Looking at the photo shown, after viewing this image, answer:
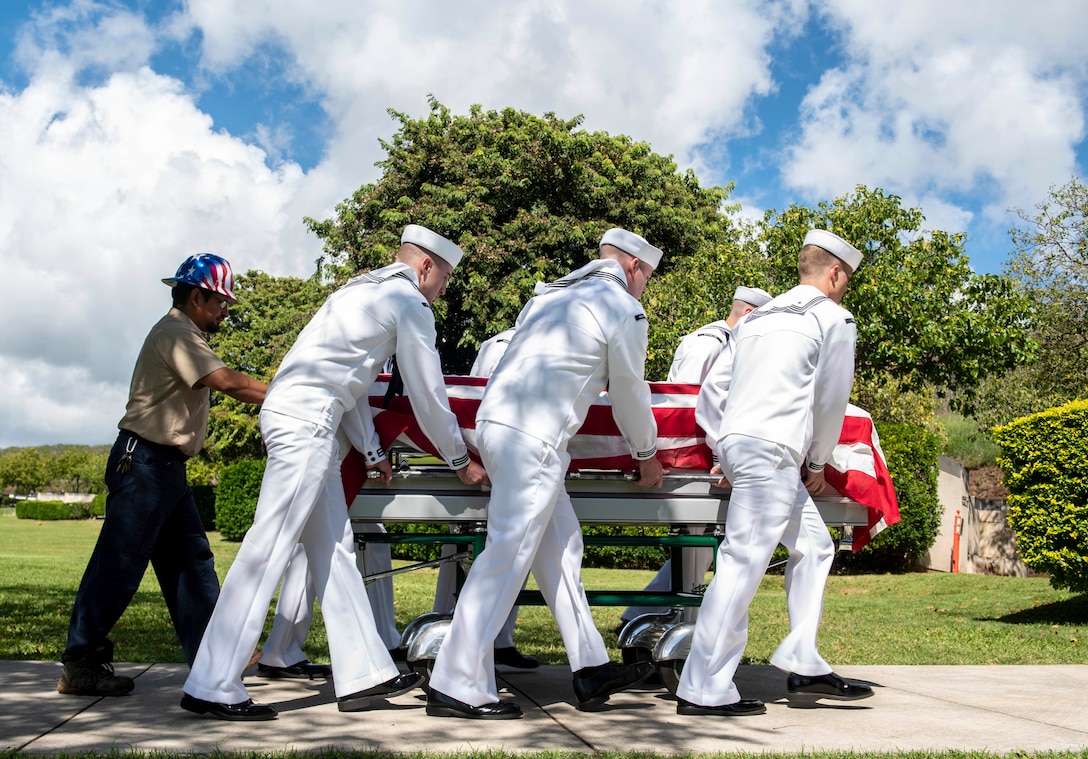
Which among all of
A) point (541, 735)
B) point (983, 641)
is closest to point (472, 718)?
point (541, 735)

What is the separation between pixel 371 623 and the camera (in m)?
4.69

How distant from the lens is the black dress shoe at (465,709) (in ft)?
14.8

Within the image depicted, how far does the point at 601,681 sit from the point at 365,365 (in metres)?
1.79

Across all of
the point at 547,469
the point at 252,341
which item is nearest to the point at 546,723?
the point at 547,469

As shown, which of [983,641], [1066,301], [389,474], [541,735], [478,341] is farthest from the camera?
[478,341]

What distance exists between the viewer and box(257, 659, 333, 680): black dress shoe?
5.68m

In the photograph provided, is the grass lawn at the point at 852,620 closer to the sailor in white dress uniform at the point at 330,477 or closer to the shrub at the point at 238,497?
the sailor in white dress uniform at the point at 330,477

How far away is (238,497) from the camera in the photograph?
95.3ft

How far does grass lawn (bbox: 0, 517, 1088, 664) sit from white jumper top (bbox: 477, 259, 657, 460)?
305cm

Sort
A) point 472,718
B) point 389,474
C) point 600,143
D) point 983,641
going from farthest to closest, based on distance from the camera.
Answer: point 600,143
point 983,641
point 389,474
point 472,718

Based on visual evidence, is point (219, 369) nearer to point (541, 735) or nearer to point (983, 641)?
point (541, 735)

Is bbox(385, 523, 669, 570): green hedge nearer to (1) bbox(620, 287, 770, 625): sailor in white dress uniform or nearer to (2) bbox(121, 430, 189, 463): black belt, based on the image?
(1) bbox(620, 287, 770, 625): sailor in white dress uniform

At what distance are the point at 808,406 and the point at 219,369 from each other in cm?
278

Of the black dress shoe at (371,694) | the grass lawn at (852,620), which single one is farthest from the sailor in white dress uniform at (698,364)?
the black dress shoe at (371,694)
